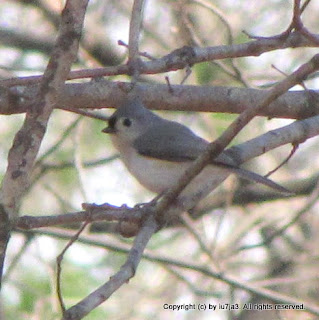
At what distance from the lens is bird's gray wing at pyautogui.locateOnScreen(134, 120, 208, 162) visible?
4.05 metres

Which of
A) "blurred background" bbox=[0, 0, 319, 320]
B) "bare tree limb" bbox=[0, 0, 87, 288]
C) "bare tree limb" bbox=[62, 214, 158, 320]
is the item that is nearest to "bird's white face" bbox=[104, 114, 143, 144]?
"blurred background" bbox=[0, 0, 319, 320]

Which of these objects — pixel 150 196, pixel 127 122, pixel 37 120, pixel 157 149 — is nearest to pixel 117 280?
pixel 37 120

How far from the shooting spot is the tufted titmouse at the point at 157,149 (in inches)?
153

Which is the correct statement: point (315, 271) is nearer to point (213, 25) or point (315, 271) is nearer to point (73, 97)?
point (213, 25)

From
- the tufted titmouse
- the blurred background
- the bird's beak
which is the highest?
the blurred background

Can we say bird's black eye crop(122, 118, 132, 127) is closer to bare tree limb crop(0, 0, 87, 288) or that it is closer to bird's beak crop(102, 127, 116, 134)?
bird's beak crop(102, 127, 116, 134)

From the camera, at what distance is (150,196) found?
6848 millimetres

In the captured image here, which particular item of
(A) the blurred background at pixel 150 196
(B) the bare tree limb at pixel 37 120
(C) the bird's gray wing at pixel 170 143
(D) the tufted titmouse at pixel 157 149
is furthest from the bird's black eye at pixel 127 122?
(B) the bare tree limb at pixel 37 120

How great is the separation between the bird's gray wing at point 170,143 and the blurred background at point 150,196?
2.81ft

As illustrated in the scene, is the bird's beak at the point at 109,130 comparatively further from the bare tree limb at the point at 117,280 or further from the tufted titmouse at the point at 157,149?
the bare tree limb at the point at 117,280

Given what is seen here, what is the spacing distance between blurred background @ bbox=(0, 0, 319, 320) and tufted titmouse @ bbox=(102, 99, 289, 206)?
0.77 metres

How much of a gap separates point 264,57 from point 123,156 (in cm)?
266

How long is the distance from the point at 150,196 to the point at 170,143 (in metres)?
Result: 2.67

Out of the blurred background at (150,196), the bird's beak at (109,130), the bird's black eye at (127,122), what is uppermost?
the blurred background at (150,196)
